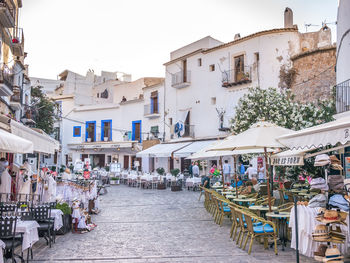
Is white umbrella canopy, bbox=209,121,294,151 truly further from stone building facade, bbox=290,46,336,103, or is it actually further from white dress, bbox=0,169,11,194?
stone building facade, bbox=290,46,336,103

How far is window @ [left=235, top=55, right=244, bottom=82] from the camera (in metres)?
24.2

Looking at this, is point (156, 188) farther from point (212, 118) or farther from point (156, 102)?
point (156, 102)

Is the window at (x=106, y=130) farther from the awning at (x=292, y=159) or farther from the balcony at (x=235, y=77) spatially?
the awning at (x=292, y=159)

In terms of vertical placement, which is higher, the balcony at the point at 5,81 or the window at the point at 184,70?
the window at the point at 184,70

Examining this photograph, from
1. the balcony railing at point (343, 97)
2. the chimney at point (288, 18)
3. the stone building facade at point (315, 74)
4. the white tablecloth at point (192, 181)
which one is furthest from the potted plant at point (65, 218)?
the chimney at point (288, 18)

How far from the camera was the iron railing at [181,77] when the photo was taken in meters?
28.5

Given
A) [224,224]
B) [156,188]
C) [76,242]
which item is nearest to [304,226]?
[224,224]

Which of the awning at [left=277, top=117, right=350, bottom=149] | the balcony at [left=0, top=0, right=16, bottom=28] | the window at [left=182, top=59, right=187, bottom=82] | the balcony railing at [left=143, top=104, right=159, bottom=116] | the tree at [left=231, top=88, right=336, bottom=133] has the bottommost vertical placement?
the awning at [left=277, top=117, right=350, bottom=149]

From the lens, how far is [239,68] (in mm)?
24438

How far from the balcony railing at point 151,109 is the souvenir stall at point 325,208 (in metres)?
25.3

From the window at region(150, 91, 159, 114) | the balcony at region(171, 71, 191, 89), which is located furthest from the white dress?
the window at region(150, 91, 159, 114)

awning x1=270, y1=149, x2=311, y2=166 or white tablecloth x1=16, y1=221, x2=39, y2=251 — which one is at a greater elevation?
awning x1=270, y1=149, x2=311, y2=166

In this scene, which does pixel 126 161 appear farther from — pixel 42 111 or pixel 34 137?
pixel 34 137

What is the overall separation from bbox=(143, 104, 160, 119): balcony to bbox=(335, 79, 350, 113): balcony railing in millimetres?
18454
